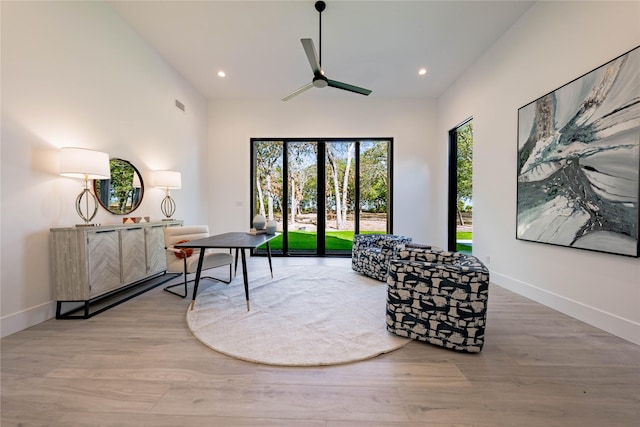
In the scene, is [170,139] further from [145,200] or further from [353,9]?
[353,9]

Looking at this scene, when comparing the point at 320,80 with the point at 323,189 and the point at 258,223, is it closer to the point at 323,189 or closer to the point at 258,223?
the point at 258,223

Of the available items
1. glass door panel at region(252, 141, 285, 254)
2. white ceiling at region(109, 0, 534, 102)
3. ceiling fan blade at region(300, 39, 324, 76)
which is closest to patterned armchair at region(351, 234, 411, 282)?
glass door panel at region(252, 141, 285, 254)

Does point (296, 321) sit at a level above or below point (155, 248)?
below

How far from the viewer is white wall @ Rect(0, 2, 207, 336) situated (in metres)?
1.98

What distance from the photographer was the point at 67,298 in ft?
7.36

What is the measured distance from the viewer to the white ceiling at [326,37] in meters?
2.75

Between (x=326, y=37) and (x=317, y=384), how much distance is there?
3.79 meters

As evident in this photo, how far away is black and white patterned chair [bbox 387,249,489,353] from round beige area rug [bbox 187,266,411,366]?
0.64 ft

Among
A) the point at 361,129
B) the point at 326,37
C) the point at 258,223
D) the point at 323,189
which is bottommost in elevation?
the point at 258,223

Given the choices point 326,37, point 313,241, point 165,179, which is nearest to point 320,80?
point 326,37

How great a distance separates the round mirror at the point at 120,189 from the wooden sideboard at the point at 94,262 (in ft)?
1.32

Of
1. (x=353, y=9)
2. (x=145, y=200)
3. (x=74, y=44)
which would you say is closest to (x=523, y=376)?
(x=353, y=9)

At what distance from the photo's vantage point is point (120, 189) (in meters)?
3.04

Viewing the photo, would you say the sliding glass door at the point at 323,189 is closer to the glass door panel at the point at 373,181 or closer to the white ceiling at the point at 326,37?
the glass door panel at the point at 373,181
